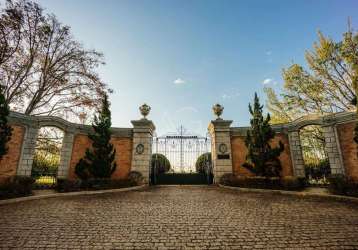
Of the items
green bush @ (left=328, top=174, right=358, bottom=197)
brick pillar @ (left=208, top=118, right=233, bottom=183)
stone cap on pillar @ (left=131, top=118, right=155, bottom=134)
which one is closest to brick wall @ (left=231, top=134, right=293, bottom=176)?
brick pillar @ (left=208, top=118, right=233, bottom=183)

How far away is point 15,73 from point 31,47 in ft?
8.08

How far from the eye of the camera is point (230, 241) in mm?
3586

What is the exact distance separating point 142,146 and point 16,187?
6564 mm

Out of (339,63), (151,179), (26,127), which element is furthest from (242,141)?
(26,127)

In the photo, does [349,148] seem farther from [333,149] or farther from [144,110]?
[144,110]

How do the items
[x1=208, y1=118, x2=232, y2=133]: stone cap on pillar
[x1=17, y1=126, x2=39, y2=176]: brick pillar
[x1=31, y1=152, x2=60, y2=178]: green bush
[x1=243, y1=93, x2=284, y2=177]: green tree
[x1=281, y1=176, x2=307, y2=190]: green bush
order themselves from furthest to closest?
[x1=31, y1=152, x2=60, y2=178]: green bush
[x1=208, y1=118, x2=232, y2=133]: stone cap on pillar
[x1=243, y1=93, x2=284, y2=177]: green tree
[x1=17, y1=126, x2=39, y2=176]: brick pillar
[x1=281, y1=176, x2=307, y2=190]: green bush

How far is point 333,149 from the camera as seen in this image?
34.0ft

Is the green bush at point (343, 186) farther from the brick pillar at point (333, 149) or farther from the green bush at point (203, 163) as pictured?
the green bush at point (203, 163)

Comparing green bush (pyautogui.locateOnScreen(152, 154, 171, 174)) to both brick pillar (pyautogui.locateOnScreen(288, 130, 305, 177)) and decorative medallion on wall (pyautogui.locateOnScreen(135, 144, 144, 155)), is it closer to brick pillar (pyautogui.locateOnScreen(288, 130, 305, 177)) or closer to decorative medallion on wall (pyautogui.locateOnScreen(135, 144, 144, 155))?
decorative medallion on wall (pyautogui.locateOnScreen(135, 144, 144, 155))

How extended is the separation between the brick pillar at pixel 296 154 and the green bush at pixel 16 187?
14.9m

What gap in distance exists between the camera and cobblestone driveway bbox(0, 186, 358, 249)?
3.51 metres

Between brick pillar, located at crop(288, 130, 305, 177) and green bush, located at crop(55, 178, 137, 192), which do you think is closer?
green bush, located at crop(55, 178, 137, 192)

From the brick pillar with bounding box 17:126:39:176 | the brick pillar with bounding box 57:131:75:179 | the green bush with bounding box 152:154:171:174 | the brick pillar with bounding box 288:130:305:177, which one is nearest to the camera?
the brick pillar with bounding box 17:126:39:176

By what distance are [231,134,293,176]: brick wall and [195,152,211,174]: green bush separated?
1.87 meters
